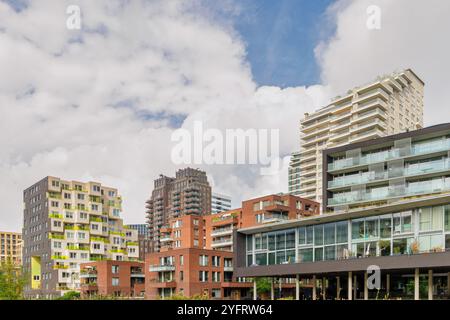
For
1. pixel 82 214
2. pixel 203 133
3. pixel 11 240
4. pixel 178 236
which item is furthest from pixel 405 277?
pixel 11 240

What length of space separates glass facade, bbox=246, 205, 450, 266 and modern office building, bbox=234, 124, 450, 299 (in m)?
0.07

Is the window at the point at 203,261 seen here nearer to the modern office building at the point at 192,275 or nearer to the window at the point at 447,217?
the modern office building at the point at 192,275

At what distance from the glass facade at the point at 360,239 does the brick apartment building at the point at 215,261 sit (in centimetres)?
1184

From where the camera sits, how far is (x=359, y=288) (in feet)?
155

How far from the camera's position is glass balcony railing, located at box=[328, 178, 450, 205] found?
52000 mm

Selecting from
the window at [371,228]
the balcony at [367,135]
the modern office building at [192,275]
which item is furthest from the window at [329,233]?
the balcony at [367,135]

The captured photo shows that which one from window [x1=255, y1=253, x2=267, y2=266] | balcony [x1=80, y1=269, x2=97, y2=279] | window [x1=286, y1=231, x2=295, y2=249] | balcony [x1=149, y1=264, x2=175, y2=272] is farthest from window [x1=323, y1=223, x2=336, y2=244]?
balcony [x1=80, y1=269, x2=97, y2=279]

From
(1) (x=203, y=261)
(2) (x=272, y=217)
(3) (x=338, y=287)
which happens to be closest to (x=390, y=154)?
(3) (x=338, y=287)

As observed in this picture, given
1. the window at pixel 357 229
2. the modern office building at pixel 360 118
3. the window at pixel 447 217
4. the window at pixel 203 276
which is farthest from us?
the modern office building at pixel 360 118

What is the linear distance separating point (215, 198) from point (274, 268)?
151427 millimetres

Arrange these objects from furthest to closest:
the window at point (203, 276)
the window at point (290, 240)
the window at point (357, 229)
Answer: the window at point (203, 276), the window at point (290, 240), the window at point (357, 229)

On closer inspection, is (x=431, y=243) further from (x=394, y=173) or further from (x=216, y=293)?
(x=216, y=293)

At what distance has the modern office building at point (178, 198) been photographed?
170000mm

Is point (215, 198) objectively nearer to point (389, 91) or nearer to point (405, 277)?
point (389, 91)
